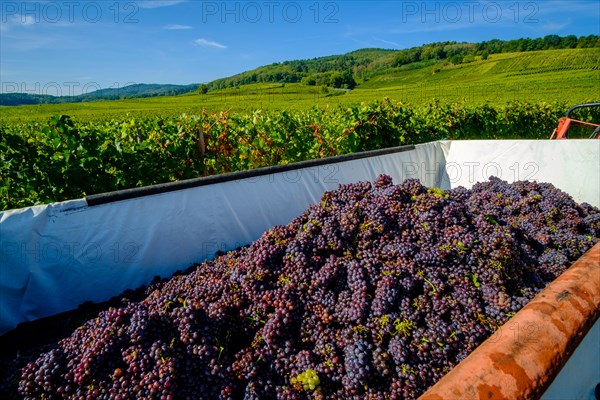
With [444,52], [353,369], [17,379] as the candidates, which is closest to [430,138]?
[353,369]

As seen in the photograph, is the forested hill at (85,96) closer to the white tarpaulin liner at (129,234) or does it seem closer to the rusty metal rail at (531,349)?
the white tarpaulin liner at (129,234)

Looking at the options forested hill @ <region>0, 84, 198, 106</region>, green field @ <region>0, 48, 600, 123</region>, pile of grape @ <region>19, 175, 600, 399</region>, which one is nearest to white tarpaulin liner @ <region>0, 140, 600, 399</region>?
pile of grape @ <region>19, 175, 600, 399</region>

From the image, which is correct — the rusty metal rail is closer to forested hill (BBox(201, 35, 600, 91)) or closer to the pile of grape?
the pile of grape

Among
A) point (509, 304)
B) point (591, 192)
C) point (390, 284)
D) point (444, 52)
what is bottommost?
point (591, 192)

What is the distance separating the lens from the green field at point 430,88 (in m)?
38.9

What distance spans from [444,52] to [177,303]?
96.4m

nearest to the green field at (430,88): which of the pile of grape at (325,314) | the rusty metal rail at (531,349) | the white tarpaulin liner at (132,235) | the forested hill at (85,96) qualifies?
the forested hill at (85,96)

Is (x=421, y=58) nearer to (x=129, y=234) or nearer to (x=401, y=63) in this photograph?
(x=401, y=63)

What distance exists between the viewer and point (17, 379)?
1.42m

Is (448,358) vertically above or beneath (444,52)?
beneath

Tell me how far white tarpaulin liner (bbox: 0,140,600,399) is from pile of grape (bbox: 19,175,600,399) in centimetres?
39

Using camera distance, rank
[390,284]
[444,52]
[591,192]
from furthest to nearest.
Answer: [444,52] → [591,192] → [390,284]

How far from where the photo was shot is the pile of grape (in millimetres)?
1396

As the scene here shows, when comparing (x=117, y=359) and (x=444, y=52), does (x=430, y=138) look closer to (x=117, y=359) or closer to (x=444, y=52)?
(x=117, y=359)
